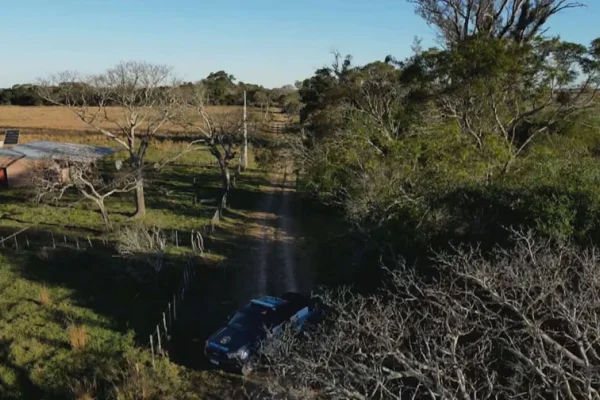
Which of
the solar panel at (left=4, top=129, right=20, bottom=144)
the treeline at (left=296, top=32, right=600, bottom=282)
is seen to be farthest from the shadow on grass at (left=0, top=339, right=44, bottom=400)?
the solar panel at (left=4, top=129, right=20, bottom=144)

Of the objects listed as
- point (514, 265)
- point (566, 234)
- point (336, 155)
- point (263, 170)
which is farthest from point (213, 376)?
point (263, 170)

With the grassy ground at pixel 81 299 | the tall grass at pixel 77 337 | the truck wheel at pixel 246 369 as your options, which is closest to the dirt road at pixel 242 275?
the grassy ground at pixel 81 299

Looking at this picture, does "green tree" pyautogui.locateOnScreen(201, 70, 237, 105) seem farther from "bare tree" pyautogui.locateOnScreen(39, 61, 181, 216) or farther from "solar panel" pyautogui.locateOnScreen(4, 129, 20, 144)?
"bare tree" pyautogui.locateOnScreen(39, 61, 181, 216)

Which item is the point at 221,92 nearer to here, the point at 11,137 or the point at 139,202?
the point at 11,137

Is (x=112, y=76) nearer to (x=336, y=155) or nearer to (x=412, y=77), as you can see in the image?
(x=336, y=155)

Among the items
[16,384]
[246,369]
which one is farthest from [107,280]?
[246,369]
